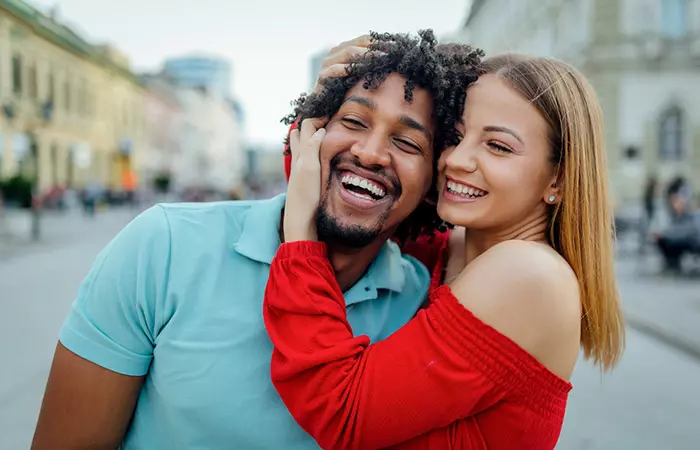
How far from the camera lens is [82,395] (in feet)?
5.97

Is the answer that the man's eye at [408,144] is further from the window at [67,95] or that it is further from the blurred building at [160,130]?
the blurred building at [160,130]

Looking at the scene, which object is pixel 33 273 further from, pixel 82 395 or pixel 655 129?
A: pixel 655 129

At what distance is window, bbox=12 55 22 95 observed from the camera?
3122 cm

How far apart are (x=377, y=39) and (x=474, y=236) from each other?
767 mm

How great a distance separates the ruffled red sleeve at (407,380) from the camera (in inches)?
64.6

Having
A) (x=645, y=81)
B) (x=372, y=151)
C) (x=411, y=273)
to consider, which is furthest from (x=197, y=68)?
(x=372, y=151)

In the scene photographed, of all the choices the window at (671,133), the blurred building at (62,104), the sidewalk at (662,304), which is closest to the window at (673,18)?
the window at (671,133)

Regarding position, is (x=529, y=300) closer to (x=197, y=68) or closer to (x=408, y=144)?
(x=408, y=144)

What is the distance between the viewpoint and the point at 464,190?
2094 mm

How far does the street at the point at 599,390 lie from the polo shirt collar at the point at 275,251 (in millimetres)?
1031

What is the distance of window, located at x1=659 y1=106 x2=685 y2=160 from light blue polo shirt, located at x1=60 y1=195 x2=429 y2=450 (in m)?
26.7

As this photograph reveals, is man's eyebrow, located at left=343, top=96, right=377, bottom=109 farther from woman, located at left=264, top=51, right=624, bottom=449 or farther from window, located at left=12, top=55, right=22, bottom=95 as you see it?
window, located at left=12, top=55, right=22, bottom=95

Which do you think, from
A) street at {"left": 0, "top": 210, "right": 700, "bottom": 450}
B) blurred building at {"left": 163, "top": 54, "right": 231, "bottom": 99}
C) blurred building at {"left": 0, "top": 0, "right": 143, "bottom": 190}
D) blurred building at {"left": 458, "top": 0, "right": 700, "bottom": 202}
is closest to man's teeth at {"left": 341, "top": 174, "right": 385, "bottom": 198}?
street at {"left": 0, "top": 210, "right": 700, "bottom": 450}

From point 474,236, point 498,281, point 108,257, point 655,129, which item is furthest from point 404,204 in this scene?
point 655,129
